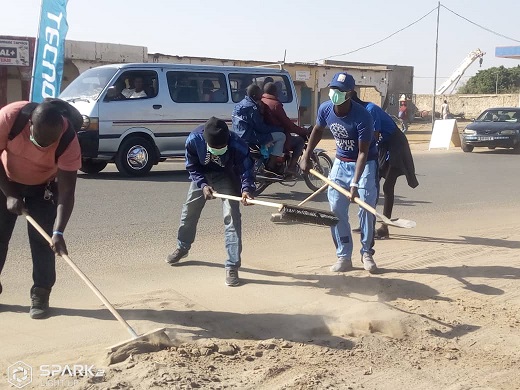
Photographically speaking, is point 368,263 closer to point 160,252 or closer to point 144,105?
point 160,252

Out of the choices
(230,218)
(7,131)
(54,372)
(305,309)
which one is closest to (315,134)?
(230,218)

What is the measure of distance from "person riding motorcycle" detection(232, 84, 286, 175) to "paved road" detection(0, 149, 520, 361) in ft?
3.07

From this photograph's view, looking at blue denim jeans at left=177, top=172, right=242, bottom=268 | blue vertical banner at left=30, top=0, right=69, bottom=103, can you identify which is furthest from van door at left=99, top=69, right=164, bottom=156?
blue denim jeans at left=177, top=172, right=242, bottom=268

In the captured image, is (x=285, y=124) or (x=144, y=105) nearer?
(x=285, y=124)

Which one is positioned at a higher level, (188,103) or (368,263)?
(188,103)

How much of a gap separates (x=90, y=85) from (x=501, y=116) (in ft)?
49.3

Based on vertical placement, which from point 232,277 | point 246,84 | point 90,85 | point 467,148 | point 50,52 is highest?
point 50,52

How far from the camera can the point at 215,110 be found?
1409 centimetres

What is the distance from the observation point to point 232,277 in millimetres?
6055

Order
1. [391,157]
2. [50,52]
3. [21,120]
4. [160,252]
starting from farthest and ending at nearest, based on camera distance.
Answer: [50,52], [391,157], [160,252], [21,120]

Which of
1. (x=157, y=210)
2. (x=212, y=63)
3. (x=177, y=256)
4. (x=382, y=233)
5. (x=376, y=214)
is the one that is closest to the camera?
(x=376, y=214)

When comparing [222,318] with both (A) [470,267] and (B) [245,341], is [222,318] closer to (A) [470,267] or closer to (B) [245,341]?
(B) [245,341]

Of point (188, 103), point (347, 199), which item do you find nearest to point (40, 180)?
point (347, 199)

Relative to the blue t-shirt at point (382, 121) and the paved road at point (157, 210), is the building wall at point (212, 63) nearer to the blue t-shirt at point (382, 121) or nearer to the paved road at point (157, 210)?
the paved road at point (157, 210)
